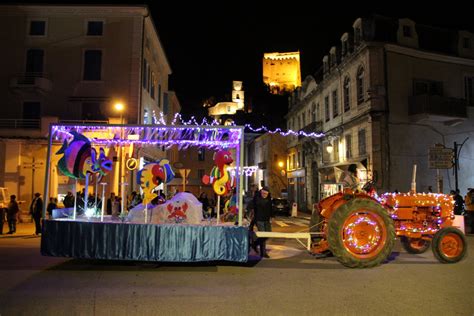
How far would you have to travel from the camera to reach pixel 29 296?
6.85 m

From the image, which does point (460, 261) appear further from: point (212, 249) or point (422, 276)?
point (212, 249)

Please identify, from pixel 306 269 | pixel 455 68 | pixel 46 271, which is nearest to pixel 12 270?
pixel 46 271

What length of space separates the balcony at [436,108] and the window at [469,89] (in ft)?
6.02

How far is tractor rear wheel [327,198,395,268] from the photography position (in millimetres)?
8961

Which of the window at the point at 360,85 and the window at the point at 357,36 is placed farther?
the window at the point at 357,36

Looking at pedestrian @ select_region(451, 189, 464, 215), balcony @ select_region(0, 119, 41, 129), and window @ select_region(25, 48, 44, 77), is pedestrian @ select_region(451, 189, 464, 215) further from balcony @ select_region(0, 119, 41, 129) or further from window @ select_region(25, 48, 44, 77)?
window @ select_region(25, 48, 44, 77)

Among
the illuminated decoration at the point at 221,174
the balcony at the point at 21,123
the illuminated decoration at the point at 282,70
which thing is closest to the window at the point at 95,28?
the balcony at the point at 21,123

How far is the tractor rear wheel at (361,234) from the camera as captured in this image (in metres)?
8.96

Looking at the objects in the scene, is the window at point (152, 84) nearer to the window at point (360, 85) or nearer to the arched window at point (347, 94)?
the arched window at point (347, 94)

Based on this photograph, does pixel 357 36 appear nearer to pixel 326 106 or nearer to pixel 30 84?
pixel 326 106

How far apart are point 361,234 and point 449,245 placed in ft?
9.23

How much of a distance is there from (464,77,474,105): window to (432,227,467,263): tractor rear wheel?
17058 millimetres

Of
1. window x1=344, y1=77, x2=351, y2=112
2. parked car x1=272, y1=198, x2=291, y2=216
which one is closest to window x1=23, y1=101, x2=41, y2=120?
parked car x1=272, y1=198, x2=291, y2=216

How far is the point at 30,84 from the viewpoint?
2334cm
